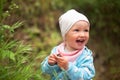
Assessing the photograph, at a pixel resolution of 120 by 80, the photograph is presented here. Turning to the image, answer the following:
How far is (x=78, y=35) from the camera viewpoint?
4.93 meters

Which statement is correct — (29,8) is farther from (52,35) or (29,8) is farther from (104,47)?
(104,47)

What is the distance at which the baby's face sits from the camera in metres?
4.94

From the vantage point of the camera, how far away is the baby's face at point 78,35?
4.94 meters

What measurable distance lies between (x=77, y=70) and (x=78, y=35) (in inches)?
13.6

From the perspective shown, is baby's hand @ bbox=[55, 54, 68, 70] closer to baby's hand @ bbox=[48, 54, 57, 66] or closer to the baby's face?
baby's hand @ bbox=[48, 54, 57, 66]

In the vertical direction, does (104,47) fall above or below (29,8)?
below

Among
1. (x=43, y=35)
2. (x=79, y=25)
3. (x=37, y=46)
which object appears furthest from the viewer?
(x=43, y=35)

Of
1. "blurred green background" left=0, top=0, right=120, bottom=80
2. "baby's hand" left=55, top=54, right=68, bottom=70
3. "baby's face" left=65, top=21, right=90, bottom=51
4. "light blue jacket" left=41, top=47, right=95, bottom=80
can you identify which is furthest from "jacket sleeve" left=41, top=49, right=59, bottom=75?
"blurred green background" left=0, top=0, right=120, bottom=80

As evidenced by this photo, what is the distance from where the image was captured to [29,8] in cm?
997

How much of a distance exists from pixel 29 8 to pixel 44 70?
5003mm

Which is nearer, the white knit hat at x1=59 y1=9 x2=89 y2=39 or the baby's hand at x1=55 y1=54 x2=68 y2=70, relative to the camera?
the baby's hand at x1=55 y1=54 x2=68 y2=70

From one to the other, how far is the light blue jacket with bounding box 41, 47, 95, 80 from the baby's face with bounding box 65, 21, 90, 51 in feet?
0.37

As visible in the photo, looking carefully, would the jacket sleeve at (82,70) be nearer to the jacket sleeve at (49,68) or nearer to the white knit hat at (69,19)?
the jacket sleeve at (49,68)

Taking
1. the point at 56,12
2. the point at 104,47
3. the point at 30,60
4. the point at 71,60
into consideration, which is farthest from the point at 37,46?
the point at 71,60
